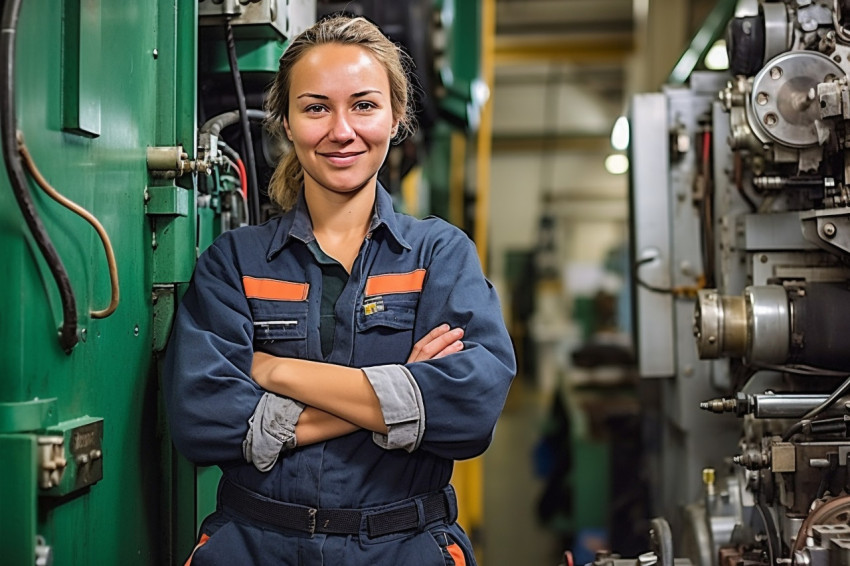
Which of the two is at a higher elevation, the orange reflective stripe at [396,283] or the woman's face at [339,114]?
the woman's face at [339,114]

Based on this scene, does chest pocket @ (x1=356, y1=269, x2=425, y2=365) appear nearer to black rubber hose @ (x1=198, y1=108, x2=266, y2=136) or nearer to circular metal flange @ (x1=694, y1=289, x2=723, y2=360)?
black rubber hose @ (x1=198, y1=108, x2=266, y2=136)

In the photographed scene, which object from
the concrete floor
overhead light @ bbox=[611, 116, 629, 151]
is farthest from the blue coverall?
the concrete floor

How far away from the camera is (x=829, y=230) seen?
1957 mm

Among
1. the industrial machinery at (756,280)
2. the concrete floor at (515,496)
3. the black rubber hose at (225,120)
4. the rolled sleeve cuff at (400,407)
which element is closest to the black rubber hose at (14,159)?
the rolled sleeve cuff at (400,407)

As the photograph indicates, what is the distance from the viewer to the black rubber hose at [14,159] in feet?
3.98

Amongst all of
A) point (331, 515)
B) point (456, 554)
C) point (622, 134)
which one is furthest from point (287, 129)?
point (622, 134)

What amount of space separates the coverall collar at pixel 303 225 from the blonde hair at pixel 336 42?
13 centimetres

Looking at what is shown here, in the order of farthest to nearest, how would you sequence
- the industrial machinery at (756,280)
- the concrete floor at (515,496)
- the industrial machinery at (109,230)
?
the concrete floor at (515,496), the industrial machinery at (756,280), the industrial machinery at (109,230)

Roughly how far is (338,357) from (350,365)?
3 centimetres

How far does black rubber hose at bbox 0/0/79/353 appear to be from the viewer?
3.98 feet

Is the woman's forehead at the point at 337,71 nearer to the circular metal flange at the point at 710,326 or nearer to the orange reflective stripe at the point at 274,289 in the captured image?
the orange reflective stripe at the point at 274,289

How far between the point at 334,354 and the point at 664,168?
66.7 inches

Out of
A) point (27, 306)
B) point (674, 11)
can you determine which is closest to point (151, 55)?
point (27, 306)

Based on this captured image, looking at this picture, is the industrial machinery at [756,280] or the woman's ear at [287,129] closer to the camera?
the woman's ear at [287,129]
